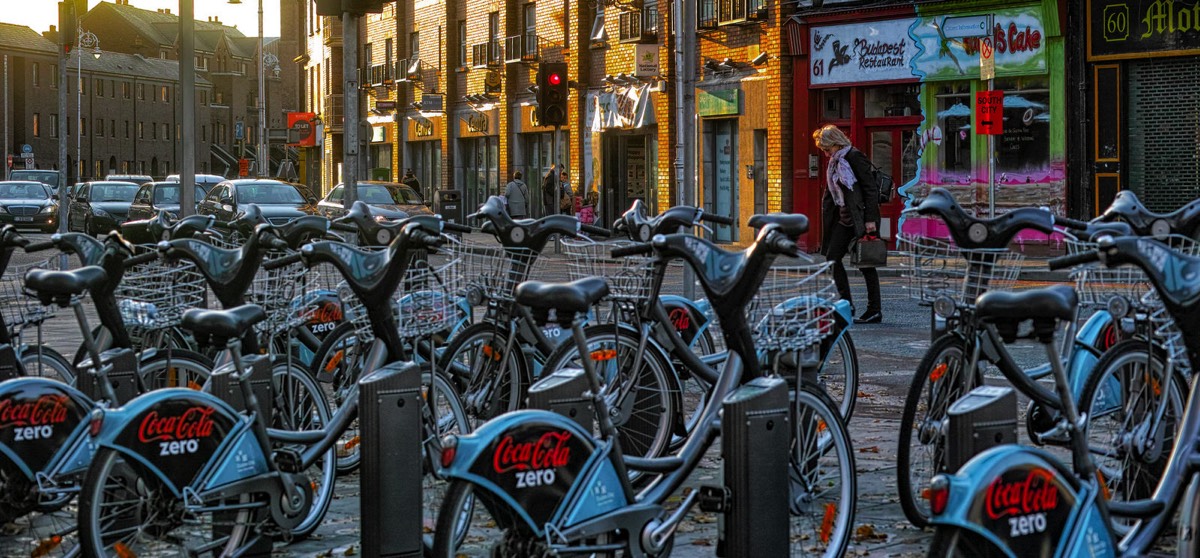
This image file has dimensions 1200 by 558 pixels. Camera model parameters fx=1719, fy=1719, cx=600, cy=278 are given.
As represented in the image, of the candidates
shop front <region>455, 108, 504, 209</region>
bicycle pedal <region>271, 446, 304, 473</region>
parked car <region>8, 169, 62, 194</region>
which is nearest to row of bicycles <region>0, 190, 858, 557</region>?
bicycle pedal <region>271, 446, 304, 473</region>

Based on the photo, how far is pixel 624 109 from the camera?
1448 inches

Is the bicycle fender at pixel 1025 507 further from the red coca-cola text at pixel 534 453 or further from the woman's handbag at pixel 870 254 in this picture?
the woman's handbag at pixel 870 254

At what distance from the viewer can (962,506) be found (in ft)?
12.6

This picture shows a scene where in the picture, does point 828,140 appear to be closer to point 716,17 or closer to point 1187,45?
point 1187,45

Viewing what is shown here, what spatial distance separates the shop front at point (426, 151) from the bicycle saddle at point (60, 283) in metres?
41.9

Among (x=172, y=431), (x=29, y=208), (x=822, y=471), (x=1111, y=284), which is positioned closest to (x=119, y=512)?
(x=172, y=431)

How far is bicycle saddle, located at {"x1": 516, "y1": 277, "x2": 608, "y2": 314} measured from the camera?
493 centimetres

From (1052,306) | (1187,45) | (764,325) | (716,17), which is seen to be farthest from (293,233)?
(716,17)

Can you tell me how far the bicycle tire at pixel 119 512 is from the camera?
487cm

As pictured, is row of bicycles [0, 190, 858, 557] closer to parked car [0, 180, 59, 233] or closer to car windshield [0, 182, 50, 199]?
parked car [0, 180, 59, 233]

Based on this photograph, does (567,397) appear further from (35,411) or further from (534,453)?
(35,411)

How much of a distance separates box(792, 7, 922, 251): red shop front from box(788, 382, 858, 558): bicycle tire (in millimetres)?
22140

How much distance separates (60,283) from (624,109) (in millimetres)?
A: 31335

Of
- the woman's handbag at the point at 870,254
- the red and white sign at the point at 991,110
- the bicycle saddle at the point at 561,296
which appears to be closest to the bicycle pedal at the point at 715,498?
the bicycle saddle at the point at 561,296
